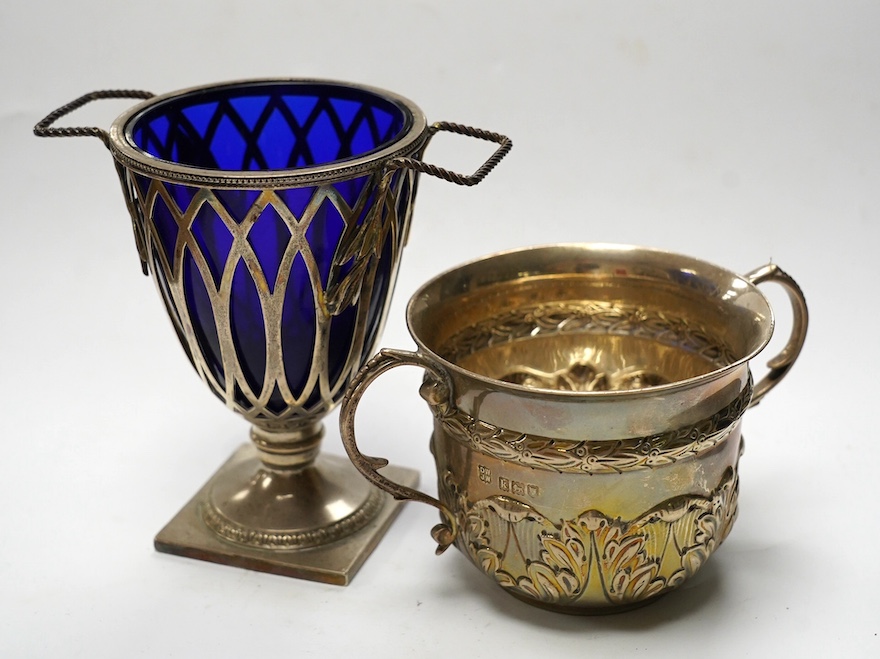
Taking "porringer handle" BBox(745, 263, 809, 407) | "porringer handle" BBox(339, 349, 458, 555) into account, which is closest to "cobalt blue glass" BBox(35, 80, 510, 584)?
"porringer handle" BBox(339, 349, 458, 555)

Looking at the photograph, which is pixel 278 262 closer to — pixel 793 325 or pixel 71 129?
pixel 71 129

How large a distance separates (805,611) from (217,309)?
897 mm

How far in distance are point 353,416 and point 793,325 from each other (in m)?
0.66

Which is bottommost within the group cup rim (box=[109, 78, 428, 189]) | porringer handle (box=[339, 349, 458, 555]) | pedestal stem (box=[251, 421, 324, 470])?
pedestal stem (box=[251, 421, 324, 470])

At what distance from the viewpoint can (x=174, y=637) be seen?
1.85 meters

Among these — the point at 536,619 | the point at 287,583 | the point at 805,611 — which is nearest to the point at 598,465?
the point at 536,619

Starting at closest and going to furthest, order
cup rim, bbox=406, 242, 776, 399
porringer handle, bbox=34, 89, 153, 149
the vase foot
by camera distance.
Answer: cup rim, bbox=406, 242, 776, 399, porringer handle, bbox=34, 89, 153, 149, the vase foot

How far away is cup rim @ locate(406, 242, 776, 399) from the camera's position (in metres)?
1.63

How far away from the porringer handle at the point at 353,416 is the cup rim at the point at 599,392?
25mm

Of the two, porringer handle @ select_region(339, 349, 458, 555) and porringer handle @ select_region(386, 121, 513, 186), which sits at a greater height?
Result: porringer handle @ select_region(386, 121, 513, 186)

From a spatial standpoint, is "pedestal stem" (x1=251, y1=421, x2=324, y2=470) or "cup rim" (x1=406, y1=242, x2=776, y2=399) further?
"pedestal stem" (x1=251, y1=421, x2=324, y2=470)

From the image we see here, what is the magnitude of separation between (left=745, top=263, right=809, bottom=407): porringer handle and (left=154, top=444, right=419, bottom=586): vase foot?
0.59 m

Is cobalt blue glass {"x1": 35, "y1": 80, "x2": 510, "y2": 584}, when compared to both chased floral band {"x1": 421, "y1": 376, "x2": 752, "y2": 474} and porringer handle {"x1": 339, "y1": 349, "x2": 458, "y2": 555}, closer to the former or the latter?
porringer handle {"x1": 339, "y1": 349, "x2": 458, "y2": 555}

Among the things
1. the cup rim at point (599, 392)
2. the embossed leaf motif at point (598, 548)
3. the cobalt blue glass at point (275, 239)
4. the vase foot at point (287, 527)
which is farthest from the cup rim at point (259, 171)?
the vase foot at point (287, 527)
